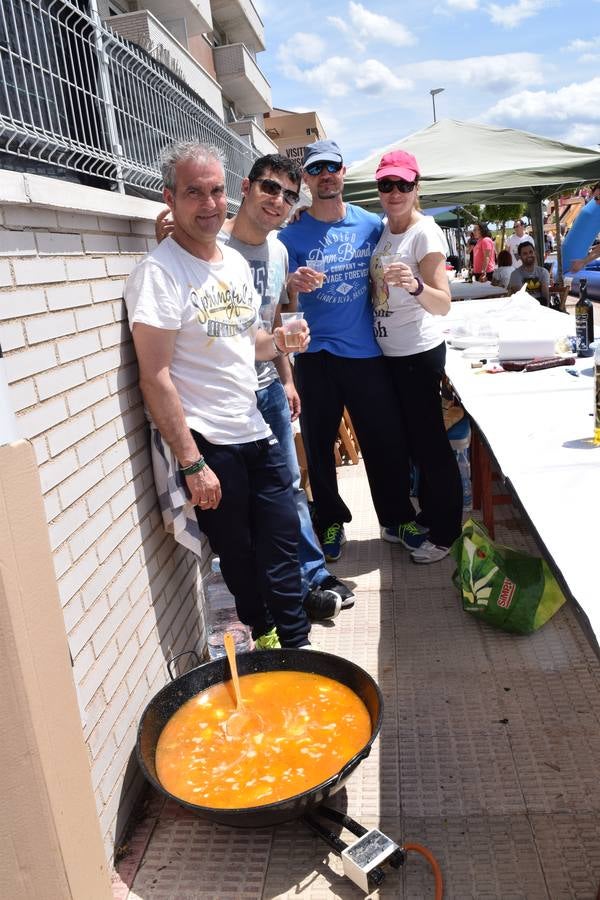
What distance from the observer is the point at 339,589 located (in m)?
3.96

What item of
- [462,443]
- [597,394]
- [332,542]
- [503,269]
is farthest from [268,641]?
[503,269]

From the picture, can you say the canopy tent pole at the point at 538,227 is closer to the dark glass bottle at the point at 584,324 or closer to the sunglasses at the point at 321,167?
the dark glass bottle at the point at 584,324

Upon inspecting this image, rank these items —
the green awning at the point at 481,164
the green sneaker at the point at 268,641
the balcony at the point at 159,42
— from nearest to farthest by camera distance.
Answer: the green sneaker at the point at 268,641
the green awning at the point at 481,164
the balcony at the point at 159,42

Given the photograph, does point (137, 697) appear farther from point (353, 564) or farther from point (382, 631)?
point (353, 564)

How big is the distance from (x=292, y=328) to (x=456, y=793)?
195 centimetres

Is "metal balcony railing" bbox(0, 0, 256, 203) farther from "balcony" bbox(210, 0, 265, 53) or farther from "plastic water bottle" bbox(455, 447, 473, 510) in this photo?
"balcony" bbox(210, 0, 265, 53)

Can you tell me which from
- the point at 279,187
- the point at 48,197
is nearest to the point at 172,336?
the point at 48,197

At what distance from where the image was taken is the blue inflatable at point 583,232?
8195 millimetres

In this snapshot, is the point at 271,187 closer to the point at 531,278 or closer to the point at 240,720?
the point at 240,720

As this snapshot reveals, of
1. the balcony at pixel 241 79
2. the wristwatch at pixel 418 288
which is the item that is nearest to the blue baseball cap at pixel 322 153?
the wristwatch at pixel 418 288

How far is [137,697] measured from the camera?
2.67 m

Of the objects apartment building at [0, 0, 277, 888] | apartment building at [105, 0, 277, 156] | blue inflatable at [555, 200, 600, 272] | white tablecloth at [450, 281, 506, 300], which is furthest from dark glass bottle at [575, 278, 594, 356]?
apartment building at [105, 0, 277, 156]

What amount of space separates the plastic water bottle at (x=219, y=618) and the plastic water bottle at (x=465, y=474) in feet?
6.06

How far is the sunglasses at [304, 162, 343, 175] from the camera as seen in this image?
3801mm
